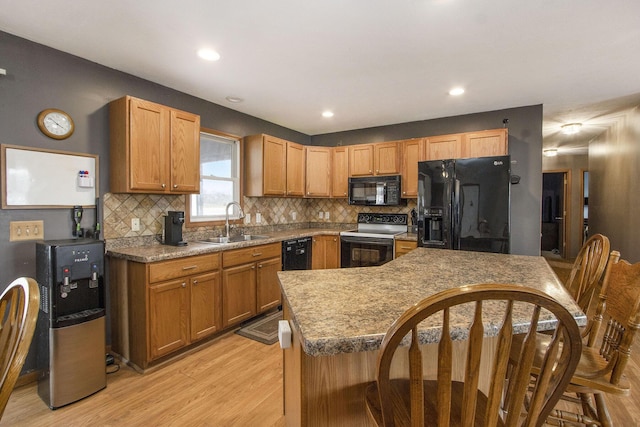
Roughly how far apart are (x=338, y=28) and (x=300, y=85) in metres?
1.03

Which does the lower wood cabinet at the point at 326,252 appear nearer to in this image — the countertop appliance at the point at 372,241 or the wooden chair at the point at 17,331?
the countertop appliance at the point at 372,241

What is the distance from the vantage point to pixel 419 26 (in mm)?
2029

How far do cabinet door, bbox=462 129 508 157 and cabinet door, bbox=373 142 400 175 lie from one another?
2.71 feet

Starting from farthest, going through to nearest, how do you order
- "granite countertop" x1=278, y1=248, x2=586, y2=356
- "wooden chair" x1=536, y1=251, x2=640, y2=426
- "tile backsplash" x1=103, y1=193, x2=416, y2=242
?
"tile backsplash" x1=103, y1=193, x2=416, y2=242 < "wooden chair" x1=536, y1=251, x2=640, y2=426 < "granite countertop" x1=278, y1=248, x2=586, y2=356


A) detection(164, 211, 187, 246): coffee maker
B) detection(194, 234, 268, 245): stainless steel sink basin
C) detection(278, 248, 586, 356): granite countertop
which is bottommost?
detection(194, 234, 268, 245): stainless steel sink basin

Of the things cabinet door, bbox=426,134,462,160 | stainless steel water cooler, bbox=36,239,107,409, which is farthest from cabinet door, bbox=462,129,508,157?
stainless steel water cooler, bbox=36,239,107,409

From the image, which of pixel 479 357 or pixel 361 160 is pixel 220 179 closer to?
pixel 361 160

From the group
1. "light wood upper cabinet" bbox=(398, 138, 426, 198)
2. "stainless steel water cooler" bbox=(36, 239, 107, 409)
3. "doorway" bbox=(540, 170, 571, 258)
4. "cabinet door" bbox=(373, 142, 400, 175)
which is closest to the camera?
"stainless steel water cooler" bbox=(36, 239, 107, 409)

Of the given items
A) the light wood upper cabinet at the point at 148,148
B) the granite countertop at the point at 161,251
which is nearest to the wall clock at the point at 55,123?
the light wood upper cabinet at the point at 148,148

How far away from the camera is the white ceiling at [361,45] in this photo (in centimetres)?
185

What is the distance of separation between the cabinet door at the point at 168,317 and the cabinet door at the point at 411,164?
112 inches

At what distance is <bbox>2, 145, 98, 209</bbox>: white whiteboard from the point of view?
6.94ft

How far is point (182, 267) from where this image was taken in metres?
2.53

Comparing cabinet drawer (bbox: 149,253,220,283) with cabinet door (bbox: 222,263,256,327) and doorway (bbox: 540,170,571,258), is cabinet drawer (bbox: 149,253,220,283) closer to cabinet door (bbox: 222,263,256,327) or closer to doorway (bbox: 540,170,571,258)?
cabinet door (bbox: 222,263,256,327)
